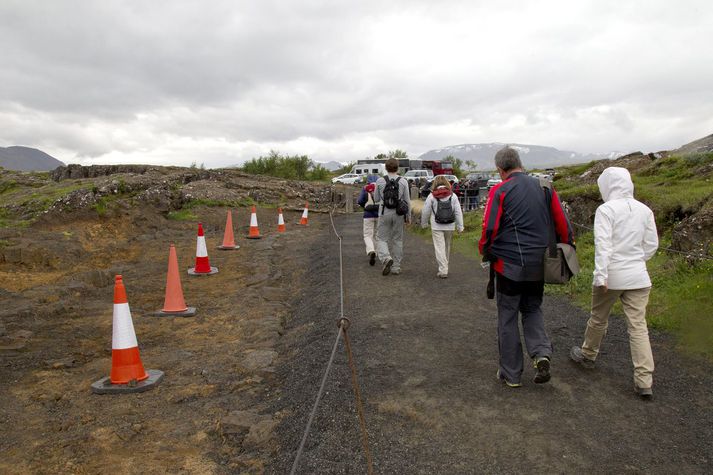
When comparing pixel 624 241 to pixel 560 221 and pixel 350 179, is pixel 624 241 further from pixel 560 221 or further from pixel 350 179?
pixel 350 179

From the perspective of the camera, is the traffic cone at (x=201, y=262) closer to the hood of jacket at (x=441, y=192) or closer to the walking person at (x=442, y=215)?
the walking person at (x=442, y=215)

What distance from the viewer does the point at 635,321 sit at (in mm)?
4242

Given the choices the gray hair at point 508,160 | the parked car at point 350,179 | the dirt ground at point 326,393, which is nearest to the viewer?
the dirt ground at point 326,393

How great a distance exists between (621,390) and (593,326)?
575mm

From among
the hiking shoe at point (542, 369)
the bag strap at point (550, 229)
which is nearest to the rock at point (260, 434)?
the hiking shoe at point (542, 369)

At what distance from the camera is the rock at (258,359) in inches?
207

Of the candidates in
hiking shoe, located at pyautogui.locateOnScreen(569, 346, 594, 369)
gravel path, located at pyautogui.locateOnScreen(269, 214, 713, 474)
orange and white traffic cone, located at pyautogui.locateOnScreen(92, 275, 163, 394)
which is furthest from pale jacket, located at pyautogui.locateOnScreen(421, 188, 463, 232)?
orange and white traffic cone, located at pyautogui.locateOnScreen(92, 275, 163, 394)

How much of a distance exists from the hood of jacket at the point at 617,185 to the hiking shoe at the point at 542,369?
4.86 ft

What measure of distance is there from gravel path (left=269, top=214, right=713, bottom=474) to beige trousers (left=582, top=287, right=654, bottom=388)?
0.23 m

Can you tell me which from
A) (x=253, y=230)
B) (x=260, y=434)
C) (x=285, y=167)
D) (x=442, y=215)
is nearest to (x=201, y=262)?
(x=442, y=215)

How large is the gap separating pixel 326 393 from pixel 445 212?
515 centimetres

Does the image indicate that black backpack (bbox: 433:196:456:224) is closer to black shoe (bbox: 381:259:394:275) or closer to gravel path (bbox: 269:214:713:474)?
black shoe (bbox: 381:259:394:275)

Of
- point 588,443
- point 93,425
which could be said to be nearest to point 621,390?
point 588,443

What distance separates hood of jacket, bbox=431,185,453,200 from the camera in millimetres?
8641
